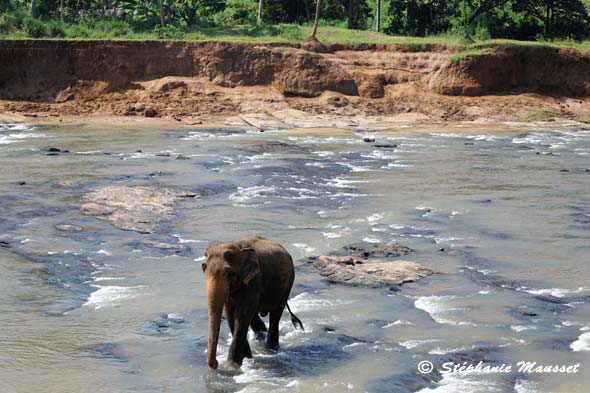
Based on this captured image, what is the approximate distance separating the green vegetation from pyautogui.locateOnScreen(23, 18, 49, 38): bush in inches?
1.6

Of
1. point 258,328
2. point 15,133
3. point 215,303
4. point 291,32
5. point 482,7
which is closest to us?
point 215,303

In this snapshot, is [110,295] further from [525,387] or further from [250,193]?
[250,193]

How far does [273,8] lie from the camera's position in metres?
47.5

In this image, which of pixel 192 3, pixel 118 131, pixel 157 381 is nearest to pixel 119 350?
pixel 157 381

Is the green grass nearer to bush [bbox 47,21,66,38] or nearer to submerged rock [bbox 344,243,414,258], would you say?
bush [bbox 47,21,66,38]

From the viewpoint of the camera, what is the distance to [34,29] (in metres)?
38.9

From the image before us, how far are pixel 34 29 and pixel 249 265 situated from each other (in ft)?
109

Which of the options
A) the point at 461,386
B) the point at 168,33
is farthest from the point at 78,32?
the point at 461,386

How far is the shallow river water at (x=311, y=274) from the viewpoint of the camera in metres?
8.41

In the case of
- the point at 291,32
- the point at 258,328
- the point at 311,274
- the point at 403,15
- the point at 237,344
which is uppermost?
the point at 403,15

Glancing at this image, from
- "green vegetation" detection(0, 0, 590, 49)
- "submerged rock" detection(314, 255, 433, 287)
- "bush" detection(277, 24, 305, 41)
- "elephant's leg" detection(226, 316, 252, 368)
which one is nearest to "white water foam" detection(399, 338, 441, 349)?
"elephant's leg" detection(226, 316, 252, 368)

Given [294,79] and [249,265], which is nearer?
[249,265]

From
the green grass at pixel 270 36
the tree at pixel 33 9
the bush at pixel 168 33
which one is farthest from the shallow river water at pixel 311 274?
the tree at pixel 33 9

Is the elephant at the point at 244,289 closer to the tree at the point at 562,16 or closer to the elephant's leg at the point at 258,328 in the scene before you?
the elephant's leg at the point at 258,328
